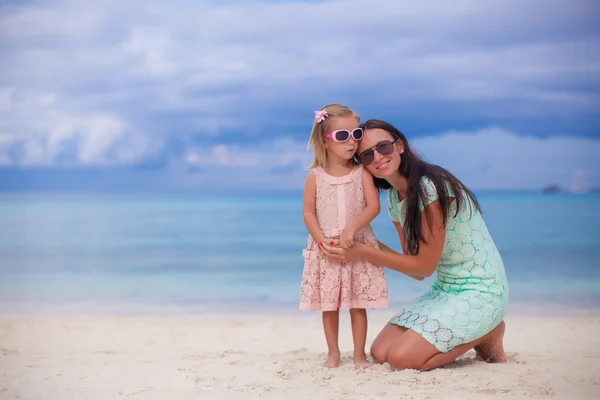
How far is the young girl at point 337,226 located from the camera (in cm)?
347

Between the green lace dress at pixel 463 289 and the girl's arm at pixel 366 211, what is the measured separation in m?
0.15

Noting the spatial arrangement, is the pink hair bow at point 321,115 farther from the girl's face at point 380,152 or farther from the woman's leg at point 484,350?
the woman's leg at point 484,350

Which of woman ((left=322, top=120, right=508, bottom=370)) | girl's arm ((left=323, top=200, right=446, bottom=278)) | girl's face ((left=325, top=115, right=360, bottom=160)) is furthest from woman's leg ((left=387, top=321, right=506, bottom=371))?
girl's face ((left=325, top=115, right=360, bottom=160))

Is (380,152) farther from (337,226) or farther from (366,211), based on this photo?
(337,226)

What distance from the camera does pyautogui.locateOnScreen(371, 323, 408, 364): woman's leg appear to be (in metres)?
3.56

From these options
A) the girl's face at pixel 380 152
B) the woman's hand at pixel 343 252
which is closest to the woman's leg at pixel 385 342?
the woman's hand at pixel 343 252

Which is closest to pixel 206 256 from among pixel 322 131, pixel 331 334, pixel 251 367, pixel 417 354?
pixel 251 367

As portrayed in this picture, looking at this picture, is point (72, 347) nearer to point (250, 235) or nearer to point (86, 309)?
point (86, 309)

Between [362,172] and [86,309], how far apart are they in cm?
394

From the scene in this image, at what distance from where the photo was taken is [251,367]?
12.0ft

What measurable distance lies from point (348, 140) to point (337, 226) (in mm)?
422

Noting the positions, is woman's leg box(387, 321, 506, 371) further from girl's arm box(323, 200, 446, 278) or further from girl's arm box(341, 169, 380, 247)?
girl's arm box(341, 169, 380, 247)

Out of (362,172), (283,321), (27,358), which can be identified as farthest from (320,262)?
(283,321)

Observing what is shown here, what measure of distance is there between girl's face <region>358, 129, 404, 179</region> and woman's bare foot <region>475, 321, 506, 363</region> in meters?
0.94
